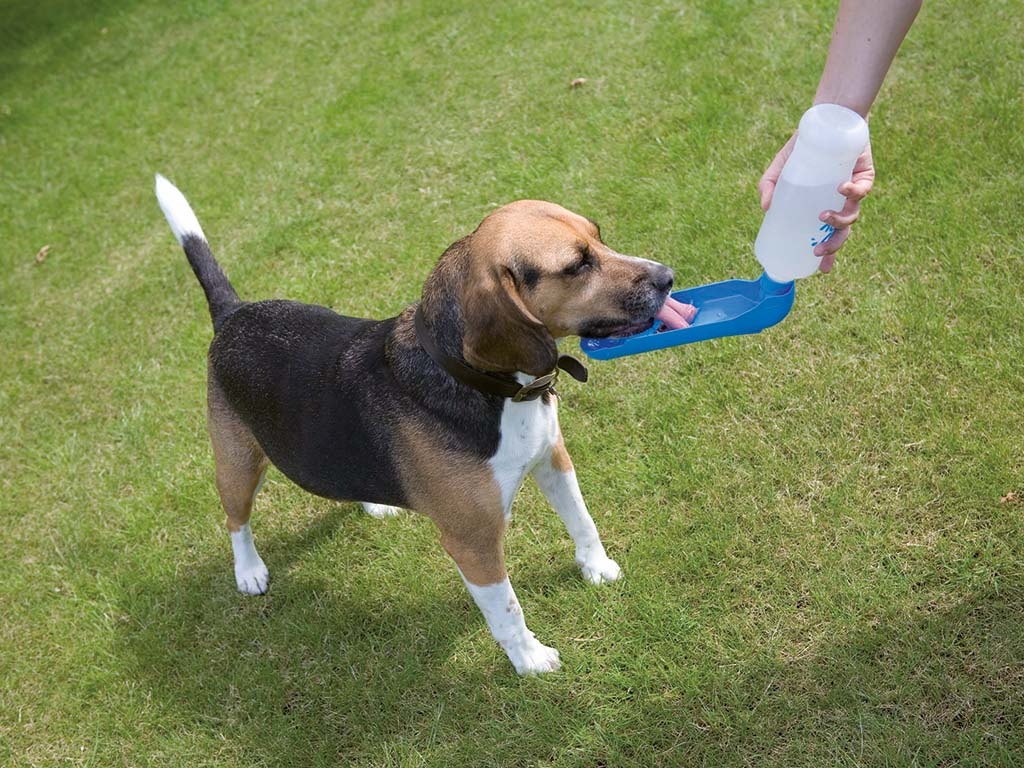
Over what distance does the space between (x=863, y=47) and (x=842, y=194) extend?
570 millimetres

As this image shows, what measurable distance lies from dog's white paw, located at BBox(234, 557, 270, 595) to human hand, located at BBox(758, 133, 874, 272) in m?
3.22

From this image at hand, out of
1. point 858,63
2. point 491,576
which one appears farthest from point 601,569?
point 858,63

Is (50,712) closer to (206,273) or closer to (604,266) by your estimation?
(206,273)

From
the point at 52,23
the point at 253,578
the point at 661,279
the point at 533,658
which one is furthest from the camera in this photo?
the point at 52,23

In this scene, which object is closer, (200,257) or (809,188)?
(809,188)

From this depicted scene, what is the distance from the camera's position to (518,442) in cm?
345

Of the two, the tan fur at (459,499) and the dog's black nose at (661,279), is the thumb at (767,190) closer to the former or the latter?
the dog's black nose at (661,279)

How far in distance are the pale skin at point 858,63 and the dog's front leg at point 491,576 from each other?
114 cm

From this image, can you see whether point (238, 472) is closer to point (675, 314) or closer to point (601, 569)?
point (601, 569)

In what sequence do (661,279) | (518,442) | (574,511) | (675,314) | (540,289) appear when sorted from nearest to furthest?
Result: (540,289) < (661,279) < (518,442) < (675,314) < (574,511)

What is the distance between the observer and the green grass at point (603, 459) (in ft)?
12.4

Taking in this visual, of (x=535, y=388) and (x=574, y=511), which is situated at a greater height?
(x=535, y=388)

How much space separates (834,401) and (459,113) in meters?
4.39

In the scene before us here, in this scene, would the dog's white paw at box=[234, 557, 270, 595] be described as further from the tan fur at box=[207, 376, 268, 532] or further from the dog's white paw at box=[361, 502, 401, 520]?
the dog's white paw at box=[361, 502, 401, 520]
